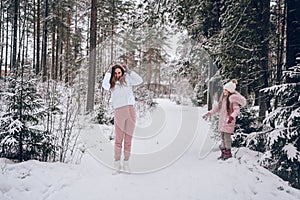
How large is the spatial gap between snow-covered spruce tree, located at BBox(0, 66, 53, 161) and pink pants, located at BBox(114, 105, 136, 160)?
4.12 feet

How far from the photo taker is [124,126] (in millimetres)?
4828

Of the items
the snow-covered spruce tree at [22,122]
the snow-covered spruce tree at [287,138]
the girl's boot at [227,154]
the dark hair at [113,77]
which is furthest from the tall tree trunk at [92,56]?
the snow-covered spruce tree at [287,138]

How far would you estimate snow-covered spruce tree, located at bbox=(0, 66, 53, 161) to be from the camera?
4785 mm

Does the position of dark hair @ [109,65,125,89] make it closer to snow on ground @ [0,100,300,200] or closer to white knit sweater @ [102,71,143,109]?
white knit sweater @ [102,71,143,109]

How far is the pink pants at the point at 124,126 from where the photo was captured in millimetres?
4824

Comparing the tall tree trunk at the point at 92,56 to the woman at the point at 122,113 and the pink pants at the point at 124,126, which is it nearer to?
the woman at the point at 122,113

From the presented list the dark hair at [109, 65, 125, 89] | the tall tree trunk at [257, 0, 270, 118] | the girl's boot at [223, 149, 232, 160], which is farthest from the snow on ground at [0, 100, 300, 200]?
the tall tree trunk at [257, 0, 270, 118]

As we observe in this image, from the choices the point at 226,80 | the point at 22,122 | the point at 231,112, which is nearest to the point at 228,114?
the point at 231,112

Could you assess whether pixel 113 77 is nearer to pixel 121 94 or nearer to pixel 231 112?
pixel 121 94

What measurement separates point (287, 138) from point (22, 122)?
4439mm

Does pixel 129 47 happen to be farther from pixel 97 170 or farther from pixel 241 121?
pixel 97 170

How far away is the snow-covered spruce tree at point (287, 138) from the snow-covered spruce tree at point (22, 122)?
3859 millimetres

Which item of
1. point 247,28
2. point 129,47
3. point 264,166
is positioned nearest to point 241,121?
point 264,166

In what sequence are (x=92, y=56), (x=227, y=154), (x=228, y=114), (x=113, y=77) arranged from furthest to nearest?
(x=92, y=56), (x=228, y=114), (x=227, y=154), (x=113, y=77)
